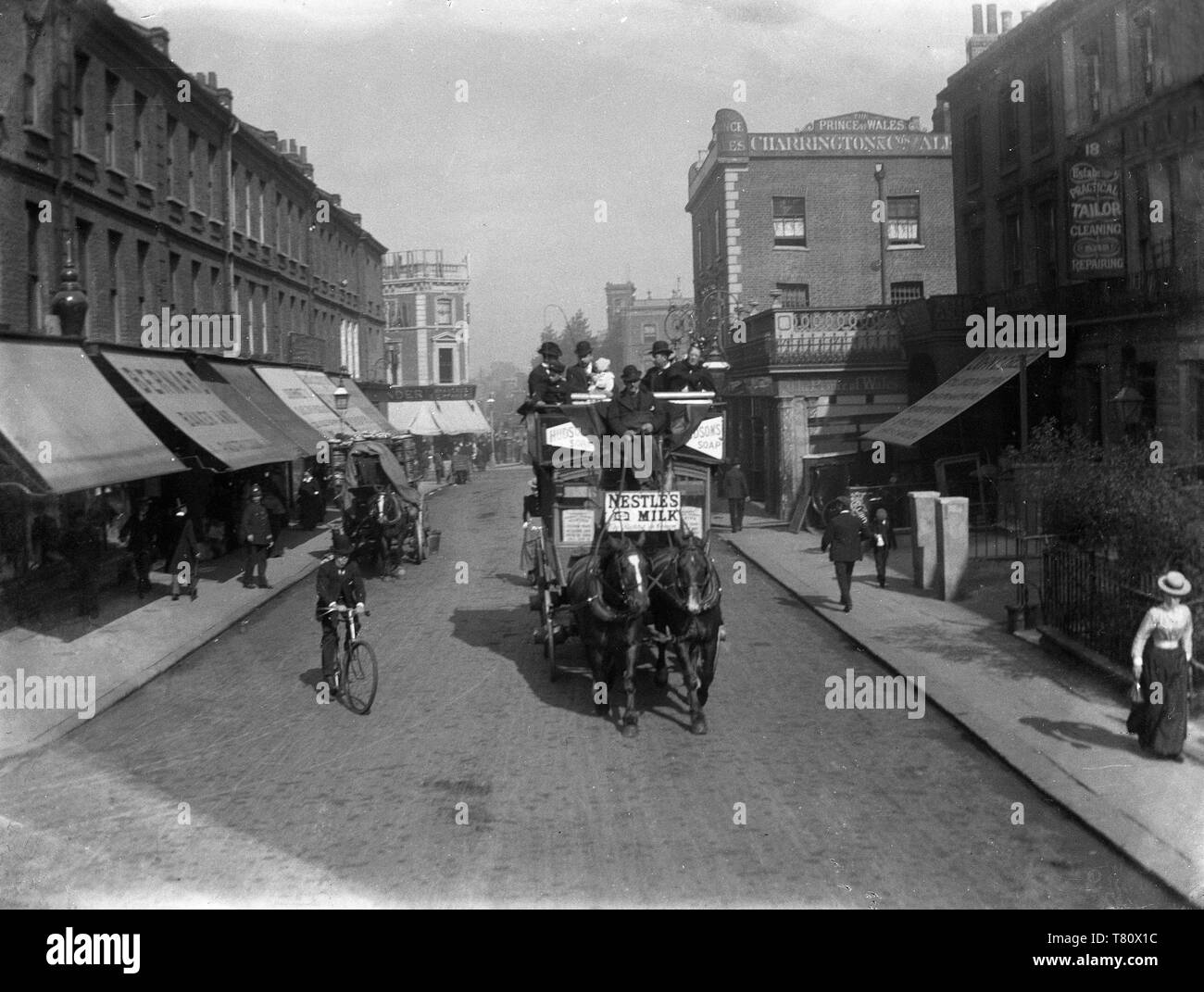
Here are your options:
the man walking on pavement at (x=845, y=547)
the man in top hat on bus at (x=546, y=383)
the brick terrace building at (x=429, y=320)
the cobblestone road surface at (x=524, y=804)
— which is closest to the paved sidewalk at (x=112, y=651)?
the cobblestone road surface at (x=524, y=804)

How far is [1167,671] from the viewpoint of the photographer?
8.92 metres

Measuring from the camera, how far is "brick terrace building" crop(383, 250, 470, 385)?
69.6 meters

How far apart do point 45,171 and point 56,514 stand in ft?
18.7

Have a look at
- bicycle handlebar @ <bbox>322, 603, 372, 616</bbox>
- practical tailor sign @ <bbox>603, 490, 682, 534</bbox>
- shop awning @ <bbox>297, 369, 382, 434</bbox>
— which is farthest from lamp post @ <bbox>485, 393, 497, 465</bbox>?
practical tailor sign @ <bbox>603, 490, 682, 534</bbox>

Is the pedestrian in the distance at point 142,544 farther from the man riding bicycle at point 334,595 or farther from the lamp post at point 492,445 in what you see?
the lamp post at point 492,445

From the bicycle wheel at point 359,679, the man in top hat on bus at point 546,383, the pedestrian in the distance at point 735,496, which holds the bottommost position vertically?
the bicycle wheel at point 359,679

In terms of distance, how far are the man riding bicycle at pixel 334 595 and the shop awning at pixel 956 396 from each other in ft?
46.7

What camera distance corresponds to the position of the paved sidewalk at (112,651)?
1152 centimetres

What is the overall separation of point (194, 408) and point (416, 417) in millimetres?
41241

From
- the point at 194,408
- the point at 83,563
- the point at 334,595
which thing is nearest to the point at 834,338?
the point at 194,408

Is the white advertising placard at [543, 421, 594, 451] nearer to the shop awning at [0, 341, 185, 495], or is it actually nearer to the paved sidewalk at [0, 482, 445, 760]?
the paved sidewalk at [0, 482, 445, 760]

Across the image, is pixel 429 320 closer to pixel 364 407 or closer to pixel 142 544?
pixel 364 407
